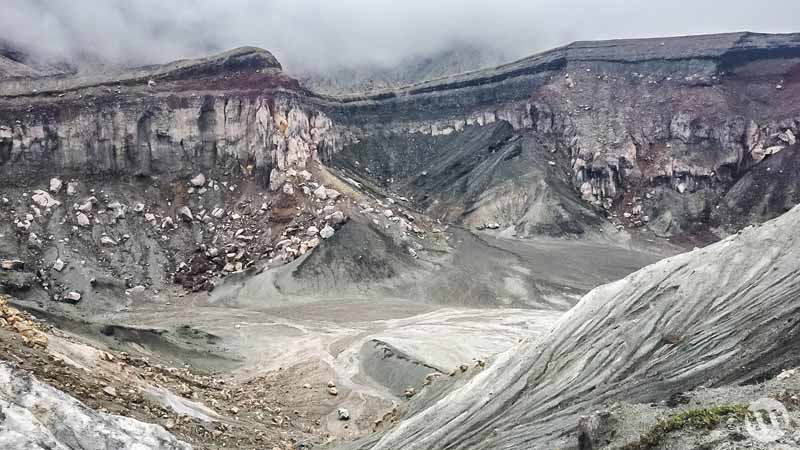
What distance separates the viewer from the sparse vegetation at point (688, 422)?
43.4 feet

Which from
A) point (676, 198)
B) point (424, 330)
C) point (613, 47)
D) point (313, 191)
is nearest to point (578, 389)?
point (424, 330)

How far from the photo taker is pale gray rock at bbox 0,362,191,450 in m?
13.8

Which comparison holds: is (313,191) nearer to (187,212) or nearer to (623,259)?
(187,212)

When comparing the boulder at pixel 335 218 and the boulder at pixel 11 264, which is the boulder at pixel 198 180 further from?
the boulder at pixel 11 264

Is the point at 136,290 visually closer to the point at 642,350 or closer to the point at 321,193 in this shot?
the point at 321,193

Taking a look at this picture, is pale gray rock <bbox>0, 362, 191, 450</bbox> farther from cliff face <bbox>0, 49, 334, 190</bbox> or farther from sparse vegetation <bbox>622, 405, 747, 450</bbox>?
cliff face <bbox>0, 49, 334, 190</bbox>

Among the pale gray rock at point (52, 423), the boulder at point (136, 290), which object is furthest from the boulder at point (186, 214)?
the pale gray rock at point (52, 423)

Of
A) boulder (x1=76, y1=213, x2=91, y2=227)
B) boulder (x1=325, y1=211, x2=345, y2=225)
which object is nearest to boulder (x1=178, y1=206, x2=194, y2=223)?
boulder (x1=76, y1=213, x2=91, y2=227)

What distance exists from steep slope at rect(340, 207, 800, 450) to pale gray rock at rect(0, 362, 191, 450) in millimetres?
8781

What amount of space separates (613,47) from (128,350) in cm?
9331

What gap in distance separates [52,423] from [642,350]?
16.5 meters

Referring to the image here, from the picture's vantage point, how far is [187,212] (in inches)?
2955

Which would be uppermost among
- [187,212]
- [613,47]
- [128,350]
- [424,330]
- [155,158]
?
[613,47]

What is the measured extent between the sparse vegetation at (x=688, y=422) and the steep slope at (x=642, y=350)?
3.08m
